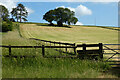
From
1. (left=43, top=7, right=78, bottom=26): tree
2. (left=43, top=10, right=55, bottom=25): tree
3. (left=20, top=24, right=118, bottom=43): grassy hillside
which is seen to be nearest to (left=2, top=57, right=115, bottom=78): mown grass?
(left=20, top=24, right=118, bottom=43): grassy hillside

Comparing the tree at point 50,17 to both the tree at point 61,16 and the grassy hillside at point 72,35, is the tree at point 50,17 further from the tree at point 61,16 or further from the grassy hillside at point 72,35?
the grassy hillside at point 72,35

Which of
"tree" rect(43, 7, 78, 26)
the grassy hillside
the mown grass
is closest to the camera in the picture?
the mown grass

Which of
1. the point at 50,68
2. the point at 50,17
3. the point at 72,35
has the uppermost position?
the point at 50,17

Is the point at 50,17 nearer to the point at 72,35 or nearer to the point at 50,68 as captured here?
the point at 72,35

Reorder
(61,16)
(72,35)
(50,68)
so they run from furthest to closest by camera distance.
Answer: (61,16) → (72,35) → (50,68)

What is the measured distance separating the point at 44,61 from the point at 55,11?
7632cm

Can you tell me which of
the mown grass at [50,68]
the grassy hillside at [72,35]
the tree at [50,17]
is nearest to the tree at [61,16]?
the tree at [50,17]

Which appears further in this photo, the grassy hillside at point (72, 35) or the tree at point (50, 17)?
the tree at point (50, 17)

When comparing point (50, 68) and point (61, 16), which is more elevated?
point (61, 16)

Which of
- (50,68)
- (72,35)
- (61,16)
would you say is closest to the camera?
(50,68)

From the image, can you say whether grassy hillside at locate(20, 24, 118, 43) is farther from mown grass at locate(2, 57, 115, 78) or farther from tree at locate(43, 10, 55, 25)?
mown grass at locate(2, 57, 115, 78)

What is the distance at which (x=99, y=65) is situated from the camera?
939 cm

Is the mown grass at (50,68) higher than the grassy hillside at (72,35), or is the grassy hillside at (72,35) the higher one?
the grassy hillside at (72,35)

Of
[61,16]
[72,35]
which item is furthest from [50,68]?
[61,16]
